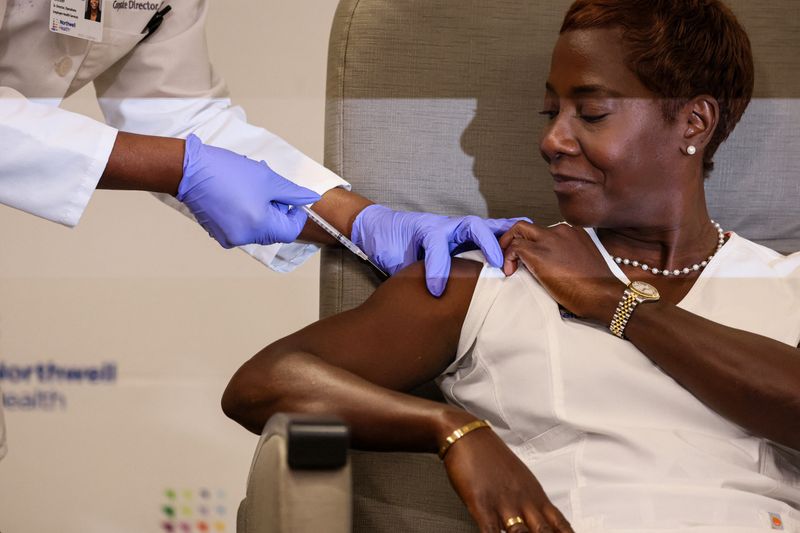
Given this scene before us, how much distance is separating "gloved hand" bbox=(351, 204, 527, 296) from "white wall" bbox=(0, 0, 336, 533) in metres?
0.29

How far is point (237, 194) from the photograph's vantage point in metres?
1.44

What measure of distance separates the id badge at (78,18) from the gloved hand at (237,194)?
10.7 inches

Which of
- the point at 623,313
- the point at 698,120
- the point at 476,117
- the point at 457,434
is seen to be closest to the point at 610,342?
the point at 623,313

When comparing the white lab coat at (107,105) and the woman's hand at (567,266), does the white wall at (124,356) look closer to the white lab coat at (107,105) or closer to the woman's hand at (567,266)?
the white lab coat at (107,105)

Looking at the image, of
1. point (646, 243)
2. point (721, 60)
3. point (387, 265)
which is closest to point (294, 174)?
point (387, 265)

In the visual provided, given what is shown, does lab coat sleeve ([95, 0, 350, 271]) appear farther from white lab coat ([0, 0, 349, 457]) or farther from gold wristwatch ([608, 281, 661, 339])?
gold wristwatch ([608, 281, 661, 339])

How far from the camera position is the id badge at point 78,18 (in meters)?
1.49

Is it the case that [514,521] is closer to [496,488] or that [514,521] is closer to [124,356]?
[496,488]

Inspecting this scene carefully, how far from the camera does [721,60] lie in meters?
1.49

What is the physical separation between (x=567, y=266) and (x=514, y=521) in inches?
16.5

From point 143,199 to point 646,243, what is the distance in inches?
30.4

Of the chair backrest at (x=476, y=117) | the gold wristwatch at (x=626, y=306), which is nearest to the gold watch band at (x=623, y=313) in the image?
the gold wristwatch at (x=626, y=306)

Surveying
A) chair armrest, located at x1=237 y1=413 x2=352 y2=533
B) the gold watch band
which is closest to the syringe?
the gold watch band

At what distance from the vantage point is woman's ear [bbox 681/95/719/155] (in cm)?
149
